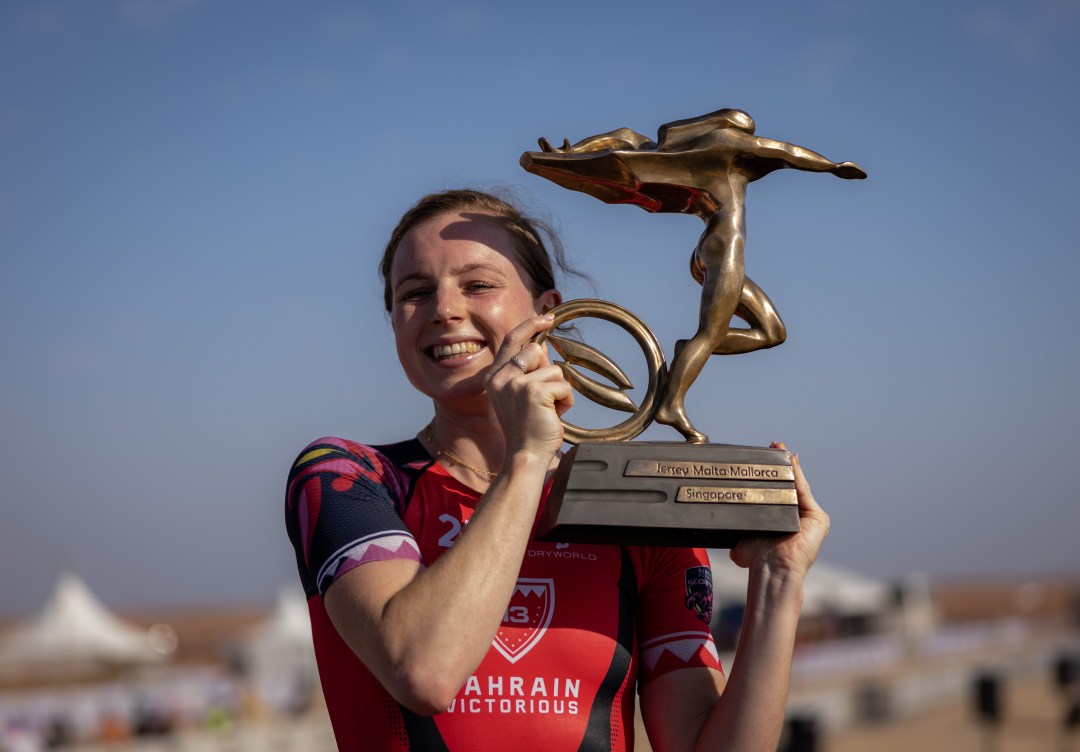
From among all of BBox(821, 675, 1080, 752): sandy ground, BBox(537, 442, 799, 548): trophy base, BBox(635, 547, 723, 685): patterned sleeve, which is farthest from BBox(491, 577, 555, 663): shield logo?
BBox(821, 675, 1080, 752): sandy ground

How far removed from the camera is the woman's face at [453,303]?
262 centimetres

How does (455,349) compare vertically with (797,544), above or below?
above

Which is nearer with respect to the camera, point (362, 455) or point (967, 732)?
point (362, 455)

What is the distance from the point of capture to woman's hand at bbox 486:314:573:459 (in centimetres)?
227

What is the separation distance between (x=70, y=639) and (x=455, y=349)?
21270mm

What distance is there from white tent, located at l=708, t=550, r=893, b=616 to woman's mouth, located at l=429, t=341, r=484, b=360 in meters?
21.9

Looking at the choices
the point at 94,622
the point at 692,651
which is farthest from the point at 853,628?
the point at 692,651

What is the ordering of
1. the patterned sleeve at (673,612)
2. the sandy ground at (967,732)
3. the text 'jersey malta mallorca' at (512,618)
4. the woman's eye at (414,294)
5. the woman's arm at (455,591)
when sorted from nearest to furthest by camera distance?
the woman's arm at (455,591), the text 'jersey malta mallorca' at (512,618), the patterned sleeve at (673,612), the woman's eye at (414,294), the sandy ground at (967,732)

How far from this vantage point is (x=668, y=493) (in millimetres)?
2432

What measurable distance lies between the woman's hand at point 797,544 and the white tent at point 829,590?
71.5 ft

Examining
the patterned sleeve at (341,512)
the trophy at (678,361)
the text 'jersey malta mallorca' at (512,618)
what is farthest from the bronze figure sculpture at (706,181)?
the patterned sleeve at (341,512)

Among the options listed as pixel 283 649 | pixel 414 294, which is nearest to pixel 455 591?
pixel 414 294

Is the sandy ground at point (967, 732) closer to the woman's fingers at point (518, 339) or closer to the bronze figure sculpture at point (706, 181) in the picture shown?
the bronze figure sculpture at point (706, 181)

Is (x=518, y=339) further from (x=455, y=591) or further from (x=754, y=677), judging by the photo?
(x=754, y=677)
